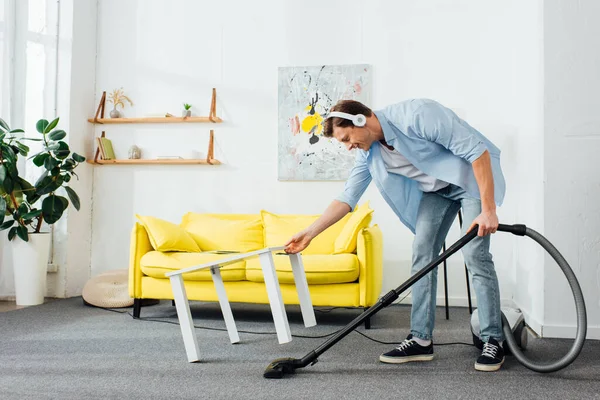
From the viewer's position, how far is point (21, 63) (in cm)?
410

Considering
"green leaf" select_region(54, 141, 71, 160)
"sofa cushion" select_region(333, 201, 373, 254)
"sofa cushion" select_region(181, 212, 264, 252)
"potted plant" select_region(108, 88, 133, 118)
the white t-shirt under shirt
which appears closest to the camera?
the white t-shirt under shirt

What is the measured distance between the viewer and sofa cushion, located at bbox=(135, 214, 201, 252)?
10.6ft

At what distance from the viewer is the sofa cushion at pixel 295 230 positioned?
3.45m

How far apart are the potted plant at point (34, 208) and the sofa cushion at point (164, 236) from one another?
0.84 meters

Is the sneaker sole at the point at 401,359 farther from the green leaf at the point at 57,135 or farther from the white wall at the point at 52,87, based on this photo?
the white wall at the point at 52,87

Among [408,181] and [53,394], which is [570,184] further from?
[53,394]

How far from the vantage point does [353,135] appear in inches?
77.9

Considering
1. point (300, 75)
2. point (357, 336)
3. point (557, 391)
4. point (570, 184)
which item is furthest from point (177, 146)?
point (557, 391)

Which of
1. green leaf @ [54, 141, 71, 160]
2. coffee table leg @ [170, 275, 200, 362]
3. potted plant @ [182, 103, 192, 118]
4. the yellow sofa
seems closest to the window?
green leaf @ [54, 141, 71, 160]

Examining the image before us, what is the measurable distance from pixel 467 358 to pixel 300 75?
2538 millimetres

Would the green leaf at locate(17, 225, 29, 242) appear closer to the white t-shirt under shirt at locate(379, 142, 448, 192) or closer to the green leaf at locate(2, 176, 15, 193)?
the green leaf at locate(2, 176, 15, 193)

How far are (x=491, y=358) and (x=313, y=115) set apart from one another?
7.96 ft

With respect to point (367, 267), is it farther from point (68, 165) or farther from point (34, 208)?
point (34, 208)

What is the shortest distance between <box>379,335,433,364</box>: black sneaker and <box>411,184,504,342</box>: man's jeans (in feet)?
0.18
